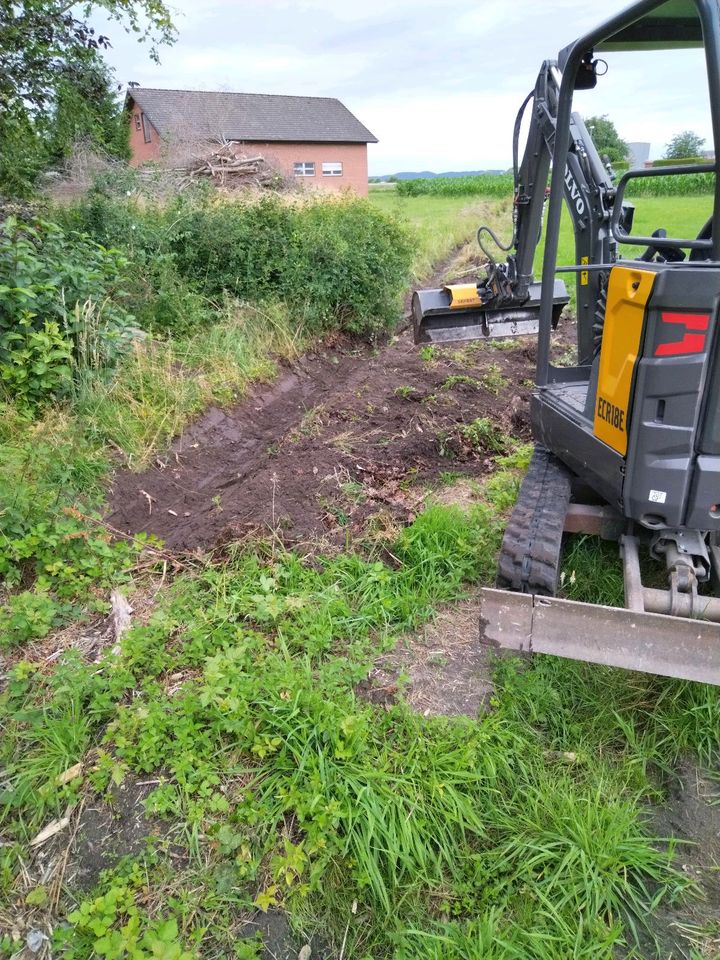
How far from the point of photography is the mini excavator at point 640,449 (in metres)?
2.34

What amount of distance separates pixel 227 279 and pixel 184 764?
6.48 meters

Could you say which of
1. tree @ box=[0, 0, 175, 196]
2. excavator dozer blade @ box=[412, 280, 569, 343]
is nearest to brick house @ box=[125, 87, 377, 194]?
tree @ box=[0, 0, 175, 196]

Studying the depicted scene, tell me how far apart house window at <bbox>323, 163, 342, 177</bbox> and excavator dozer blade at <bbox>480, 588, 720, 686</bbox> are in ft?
126

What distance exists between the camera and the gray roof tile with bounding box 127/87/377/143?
31469 mm

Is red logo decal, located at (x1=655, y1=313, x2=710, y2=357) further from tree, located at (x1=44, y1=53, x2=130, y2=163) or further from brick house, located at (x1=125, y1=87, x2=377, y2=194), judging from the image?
brick house, located at (x1=125, y1=87, x2=377, y2=194)

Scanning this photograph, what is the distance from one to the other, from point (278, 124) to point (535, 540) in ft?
125

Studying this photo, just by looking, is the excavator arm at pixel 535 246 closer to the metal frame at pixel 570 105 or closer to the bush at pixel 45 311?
the metal frame at pixel 570 105

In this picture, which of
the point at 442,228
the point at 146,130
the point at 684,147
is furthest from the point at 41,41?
the point at 146,130

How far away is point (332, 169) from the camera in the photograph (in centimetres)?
3659

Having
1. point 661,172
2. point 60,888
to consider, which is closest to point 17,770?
point 60,888

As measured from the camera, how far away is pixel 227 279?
25.7ft

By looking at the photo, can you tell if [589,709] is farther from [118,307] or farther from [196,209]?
[196,209]

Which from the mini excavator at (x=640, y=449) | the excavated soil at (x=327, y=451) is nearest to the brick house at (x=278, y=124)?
the excavated soil at (x=327, y=451)

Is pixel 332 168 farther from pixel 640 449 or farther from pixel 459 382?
pixel 640 449
